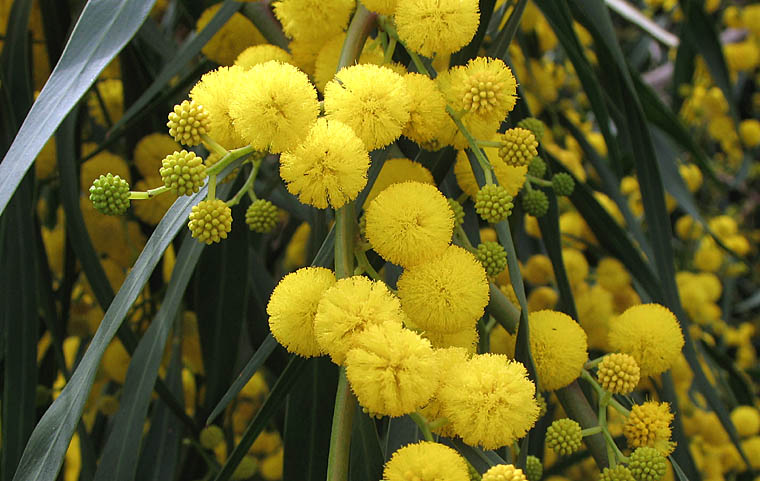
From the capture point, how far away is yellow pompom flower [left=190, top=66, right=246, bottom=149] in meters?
0.67

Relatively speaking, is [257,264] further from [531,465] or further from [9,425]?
[531,465]

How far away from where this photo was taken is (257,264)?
125 centimetres

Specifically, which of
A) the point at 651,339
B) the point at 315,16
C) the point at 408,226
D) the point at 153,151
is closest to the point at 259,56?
the point at 315,16

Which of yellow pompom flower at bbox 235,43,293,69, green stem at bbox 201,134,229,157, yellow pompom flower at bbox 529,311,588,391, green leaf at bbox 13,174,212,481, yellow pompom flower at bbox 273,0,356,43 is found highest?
yellow pompom flower at bbox 273,0,356,43

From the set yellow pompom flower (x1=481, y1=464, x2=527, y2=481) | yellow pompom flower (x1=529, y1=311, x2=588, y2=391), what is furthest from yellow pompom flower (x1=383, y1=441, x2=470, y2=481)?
yellow pompom flower (x1=529, y1=311, x2=588, y2=391)

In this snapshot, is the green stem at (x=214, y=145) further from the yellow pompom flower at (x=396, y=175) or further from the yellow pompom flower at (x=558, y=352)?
the yellow pompom flower at (x=558, y=352)

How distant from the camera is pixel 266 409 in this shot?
2.51ft

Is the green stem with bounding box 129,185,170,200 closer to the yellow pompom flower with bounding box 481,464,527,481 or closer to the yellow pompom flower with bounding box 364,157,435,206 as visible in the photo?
the yellow pompom flower with bounding box 364,157,435,206

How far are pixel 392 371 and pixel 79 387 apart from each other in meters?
0.30

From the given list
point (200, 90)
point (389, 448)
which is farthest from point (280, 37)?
point (389, 448)

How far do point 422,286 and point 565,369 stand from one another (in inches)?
8.6

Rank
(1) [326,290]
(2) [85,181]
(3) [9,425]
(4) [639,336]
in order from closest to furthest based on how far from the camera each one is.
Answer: (1) [326,290]
(4) [639,336]
(3) [9,425]
(2) [85,181]

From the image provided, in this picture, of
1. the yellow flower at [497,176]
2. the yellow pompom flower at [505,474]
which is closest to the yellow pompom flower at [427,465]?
the yellow pompom flower at [505,474]

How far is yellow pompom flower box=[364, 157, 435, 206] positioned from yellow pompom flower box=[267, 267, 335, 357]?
0.15 meters
